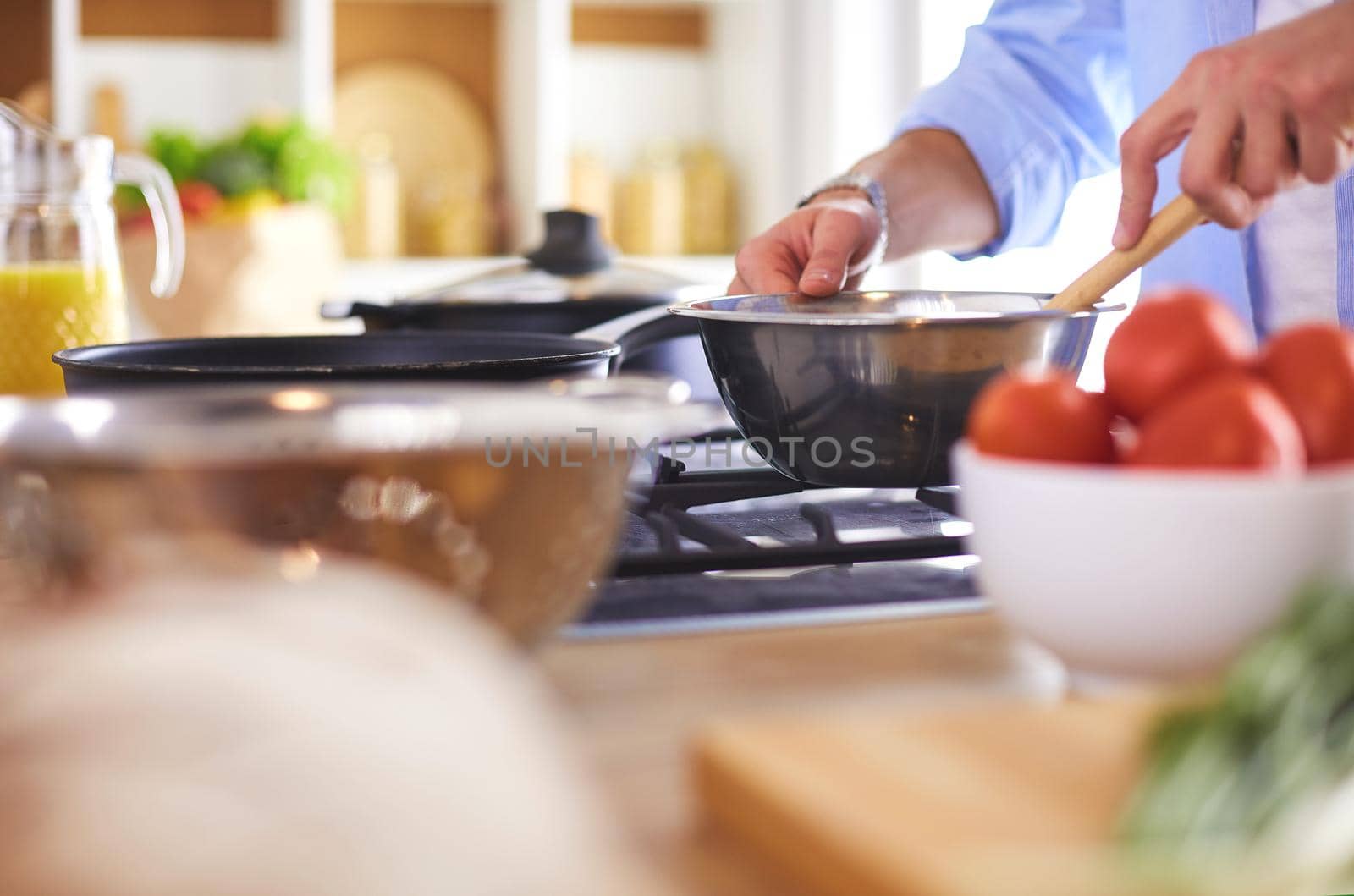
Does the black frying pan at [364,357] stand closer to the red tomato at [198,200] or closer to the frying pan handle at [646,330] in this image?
the frying pan handle at [646,330]

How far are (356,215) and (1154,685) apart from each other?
2.75m

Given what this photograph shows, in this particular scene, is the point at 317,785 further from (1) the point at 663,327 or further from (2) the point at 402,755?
(1) the point at 663,327

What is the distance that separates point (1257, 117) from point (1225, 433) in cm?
42

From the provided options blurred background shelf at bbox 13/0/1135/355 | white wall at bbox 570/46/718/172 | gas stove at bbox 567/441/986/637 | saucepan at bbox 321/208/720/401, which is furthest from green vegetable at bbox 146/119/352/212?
gas stove at bbox 567/441/986/637

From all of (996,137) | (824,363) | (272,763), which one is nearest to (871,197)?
(996,137)

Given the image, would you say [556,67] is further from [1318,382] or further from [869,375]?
[1318,382]

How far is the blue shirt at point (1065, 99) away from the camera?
4.19 ft

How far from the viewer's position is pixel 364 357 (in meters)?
0.91

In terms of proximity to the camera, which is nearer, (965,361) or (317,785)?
(317,785)

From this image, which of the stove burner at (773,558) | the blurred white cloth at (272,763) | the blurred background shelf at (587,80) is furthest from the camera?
the blurred background shelf at (587,80)

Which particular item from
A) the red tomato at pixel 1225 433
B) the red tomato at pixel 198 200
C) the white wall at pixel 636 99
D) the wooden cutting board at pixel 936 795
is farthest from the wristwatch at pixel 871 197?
the white wall at pixel 636 99

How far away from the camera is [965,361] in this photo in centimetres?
77

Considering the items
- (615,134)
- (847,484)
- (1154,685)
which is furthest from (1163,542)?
(615,134)

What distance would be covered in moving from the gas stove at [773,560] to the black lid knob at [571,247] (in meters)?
0.60
